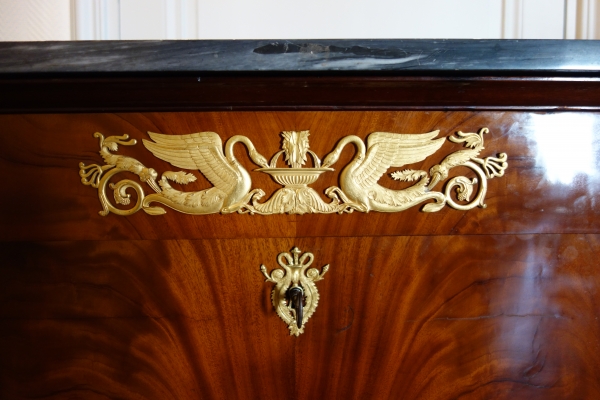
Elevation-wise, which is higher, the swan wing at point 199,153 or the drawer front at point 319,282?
the swan wing at point 199,153

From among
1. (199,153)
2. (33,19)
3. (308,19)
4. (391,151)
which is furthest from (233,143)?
(33,19)

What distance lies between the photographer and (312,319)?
1.19ft

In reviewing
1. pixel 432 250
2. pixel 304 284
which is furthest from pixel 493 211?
pixel 304 284

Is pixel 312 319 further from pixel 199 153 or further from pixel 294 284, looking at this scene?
pixel 199 153

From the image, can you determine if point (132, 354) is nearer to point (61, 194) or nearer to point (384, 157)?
point (61, 194)

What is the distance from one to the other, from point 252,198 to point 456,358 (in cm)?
22

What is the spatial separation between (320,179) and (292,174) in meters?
0.02

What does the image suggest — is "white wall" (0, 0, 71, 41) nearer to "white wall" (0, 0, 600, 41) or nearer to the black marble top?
"white wall" (0, 0, 600, 41)

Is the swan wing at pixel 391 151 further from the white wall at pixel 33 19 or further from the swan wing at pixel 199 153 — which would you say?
the white wall at pixel 33 19

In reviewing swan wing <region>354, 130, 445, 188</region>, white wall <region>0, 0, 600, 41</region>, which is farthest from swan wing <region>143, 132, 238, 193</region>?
white wall <region>0, 0, 600, 41</region>

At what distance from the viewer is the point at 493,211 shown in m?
0.36

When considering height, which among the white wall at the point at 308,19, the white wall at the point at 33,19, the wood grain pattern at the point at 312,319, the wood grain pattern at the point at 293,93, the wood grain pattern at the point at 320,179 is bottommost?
the wood grain pattern at the point at 312,319

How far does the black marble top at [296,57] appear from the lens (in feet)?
1.03

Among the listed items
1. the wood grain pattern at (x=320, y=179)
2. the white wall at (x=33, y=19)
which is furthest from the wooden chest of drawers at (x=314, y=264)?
the white wall at (x=33, y=19)
